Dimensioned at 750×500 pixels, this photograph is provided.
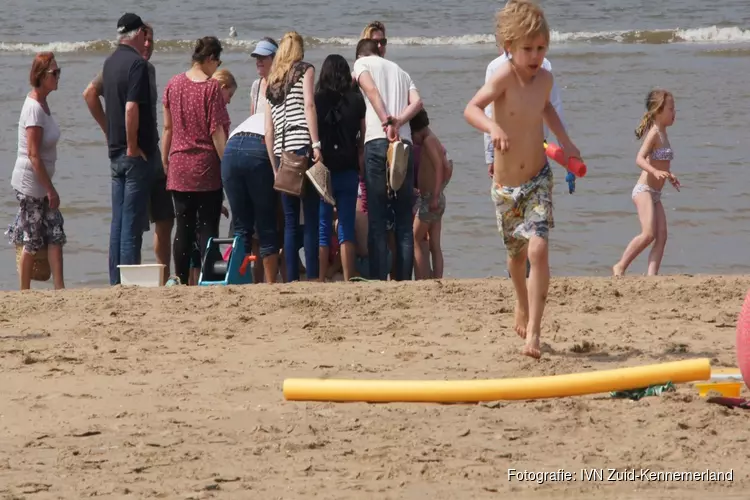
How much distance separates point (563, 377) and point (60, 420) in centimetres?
226

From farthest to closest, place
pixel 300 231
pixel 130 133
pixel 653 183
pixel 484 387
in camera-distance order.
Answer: pixel 653 183 < pixel 300 231 < pixel 130 133 < pixel 484 387

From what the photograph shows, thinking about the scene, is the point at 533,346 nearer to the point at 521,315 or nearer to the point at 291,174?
the point at 521,315

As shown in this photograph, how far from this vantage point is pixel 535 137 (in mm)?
6270

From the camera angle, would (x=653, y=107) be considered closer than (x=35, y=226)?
No

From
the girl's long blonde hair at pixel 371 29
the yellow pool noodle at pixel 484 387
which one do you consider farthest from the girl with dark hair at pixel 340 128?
the yellow pool noodle at pixel 484 387

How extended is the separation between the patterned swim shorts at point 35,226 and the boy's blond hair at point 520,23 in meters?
4.18

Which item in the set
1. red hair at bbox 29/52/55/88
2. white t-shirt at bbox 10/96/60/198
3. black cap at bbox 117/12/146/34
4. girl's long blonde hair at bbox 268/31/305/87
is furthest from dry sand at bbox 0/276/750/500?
black cap at bbox 117/12/146/34

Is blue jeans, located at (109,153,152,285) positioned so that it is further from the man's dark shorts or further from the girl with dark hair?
the girl with dark hair

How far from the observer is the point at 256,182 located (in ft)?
28.1

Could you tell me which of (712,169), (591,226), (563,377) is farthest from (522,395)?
(712,169)

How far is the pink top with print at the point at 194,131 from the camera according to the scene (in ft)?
28.2

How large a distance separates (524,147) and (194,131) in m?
3.23

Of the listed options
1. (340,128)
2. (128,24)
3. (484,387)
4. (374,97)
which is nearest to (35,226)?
(128,24)

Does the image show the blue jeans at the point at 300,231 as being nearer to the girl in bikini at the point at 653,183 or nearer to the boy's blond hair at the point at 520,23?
the girl in bikini at the point at 653,183
